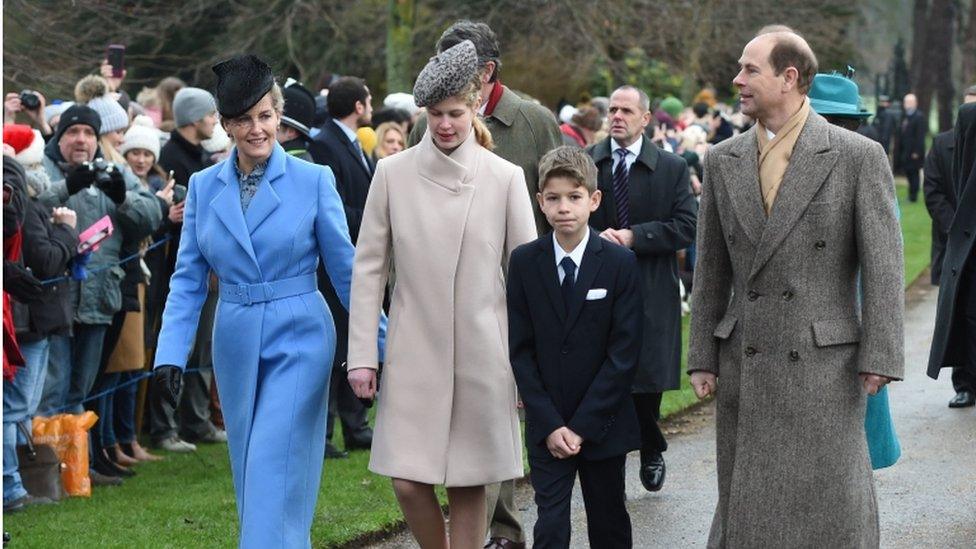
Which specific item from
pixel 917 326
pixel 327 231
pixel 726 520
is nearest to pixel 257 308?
pixel 327 231

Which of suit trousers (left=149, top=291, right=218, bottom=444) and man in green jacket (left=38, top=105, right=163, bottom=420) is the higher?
man in green jacket (left=38, top=105, right=163, bottom=420)

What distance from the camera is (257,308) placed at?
19.9 feet

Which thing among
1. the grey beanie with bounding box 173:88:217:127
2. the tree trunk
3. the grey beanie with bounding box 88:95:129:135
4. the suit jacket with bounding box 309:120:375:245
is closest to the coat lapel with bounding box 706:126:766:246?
the suit jacket with bounding box 309:120:375:245

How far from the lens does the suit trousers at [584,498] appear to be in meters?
6.08

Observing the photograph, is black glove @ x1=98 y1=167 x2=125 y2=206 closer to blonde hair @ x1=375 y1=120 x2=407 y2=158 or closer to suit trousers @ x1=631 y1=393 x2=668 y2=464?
blonde hair @ x1=375 y1=120 x2=407 y2=158

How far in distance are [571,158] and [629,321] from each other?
64 centimetres

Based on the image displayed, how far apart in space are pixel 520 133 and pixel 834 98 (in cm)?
143

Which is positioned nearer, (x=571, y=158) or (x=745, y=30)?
(x=571, y=158)

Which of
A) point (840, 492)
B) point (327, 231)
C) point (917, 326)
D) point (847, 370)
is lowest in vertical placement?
point (917, 326)

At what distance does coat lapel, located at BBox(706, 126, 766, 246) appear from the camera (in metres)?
5.65

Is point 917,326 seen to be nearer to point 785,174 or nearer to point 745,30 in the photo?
point 785,174

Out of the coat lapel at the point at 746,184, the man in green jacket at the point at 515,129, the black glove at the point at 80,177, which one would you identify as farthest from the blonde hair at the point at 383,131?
the coat lapel at the point at 746,184

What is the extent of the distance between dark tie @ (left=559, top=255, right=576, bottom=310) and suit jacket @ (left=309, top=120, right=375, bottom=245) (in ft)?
12.2

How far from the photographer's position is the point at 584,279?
6.14 m
